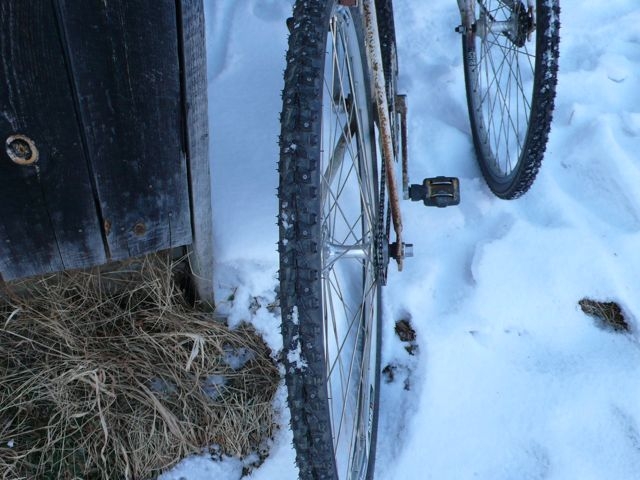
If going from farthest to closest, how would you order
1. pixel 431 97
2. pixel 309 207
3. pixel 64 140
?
pixel 431 97 < pixel 64 140 < pixel 309 207

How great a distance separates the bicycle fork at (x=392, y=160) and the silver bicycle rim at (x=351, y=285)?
1.9 inches

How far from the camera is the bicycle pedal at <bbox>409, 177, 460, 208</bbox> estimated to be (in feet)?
5.49

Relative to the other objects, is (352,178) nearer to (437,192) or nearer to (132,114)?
(437,192)

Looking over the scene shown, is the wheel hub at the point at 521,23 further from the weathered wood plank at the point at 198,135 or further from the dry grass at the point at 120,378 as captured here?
the dry grass at the point at 120,378

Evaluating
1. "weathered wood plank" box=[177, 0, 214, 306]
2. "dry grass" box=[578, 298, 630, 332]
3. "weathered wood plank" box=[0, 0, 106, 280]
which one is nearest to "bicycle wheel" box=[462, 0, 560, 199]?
"dry grass" box=[578, 298, 630, 332]

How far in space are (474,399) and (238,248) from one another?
0.70m

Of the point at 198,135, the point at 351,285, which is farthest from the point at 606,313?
the point at 198,135

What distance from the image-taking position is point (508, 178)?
6.23ft

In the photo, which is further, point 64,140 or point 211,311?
point 211,311

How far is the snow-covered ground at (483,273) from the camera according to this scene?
160 cm

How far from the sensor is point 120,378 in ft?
5.08

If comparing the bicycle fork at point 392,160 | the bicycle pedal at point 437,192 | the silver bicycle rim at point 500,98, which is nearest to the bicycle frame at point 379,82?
the bicycle fork at point 392,160

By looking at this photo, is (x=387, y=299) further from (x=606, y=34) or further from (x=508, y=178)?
(x=606, y=34)

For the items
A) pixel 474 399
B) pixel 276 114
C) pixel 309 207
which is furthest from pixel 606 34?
pixel 309 207
